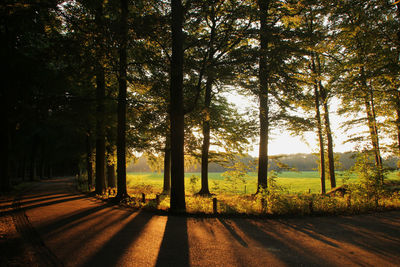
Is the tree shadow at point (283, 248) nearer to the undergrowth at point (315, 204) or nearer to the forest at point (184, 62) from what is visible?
the undergrowth at point (315, 204)

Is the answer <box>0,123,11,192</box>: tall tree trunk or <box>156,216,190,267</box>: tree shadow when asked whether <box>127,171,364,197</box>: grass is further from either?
<box>0,123,11,192</box>: tall tree trunk

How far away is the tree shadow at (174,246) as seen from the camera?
4.45 m

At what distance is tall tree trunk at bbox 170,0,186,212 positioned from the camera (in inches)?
365

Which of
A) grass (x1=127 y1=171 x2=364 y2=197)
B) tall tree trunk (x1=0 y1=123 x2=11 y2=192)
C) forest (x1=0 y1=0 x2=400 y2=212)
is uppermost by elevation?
forest (x1=0 y1=0 x2=400 y2=212)

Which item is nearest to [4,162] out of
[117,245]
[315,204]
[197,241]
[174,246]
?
[117,245]

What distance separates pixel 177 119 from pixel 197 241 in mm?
5341

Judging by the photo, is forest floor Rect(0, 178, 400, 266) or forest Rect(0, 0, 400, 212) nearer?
forest floor Rect(0, 178, 400, 266)

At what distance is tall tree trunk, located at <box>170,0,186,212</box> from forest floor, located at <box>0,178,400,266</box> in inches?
45.6

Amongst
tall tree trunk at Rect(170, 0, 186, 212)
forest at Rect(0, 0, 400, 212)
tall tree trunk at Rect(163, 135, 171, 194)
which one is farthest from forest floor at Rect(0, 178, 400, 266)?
tall tree trunk at Rect(163, 135, 171, 194)

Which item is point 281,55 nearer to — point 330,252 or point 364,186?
point 364,186

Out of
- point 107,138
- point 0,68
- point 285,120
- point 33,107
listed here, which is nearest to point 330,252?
point 285,120

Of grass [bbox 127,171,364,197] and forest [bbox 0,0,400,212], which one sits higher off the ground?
forest [bbox 0,0,400,212]

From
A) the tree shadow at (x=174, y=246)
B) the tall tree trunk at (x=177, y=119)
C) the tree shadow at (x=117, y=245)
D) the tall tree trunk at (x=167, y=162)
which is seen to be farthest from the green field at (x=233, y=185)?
the tree shadow at (x=117, y=245)

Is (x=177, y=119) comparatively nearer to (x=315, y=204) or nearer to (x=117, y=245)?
(x=117, y=245)
